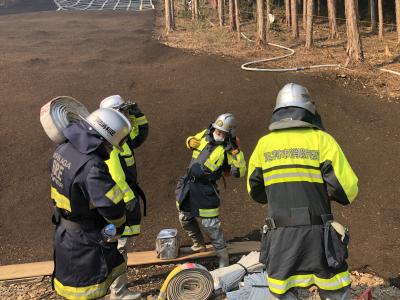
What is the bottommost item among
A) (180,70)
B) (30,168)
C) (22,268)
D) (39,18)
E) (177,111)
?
(22,268)

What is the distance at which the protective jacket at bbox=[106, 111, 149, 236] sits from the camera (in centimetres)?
388

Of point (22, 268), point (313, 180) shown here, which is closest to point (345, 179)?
point (313, 180)

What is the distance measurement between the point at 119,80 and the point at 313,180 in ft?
29.8

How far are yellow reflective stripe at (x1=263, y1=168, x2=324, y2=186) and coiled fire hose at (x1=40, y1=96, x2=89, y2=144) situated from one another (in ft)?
4.87

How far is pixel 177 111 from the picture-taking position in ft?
29.7

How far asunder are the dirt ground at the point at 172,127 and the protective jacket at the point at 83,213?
2.34 metres

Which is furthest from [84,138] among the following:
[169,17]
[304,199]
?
[169,17]

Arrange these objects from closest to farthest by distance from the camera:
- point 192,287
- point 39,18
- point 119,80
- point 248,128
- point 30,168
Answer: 1. point 192,287
2. point 30,168
3. point 248,128
4. point 119,80
5. point 39,18

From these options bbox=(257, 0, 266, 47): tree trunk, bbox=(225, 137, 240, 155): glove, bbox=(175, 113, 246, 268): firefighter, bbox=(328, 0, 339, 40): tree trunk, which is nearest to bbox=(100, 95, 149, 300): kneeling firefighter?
bbox=(175, 113, 246, 268): firefighter

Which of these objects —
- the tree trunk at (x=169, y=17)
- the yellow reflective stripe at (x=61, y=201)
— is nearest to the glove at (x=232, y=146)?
the yellow reflective stripe at (x=61, y=201)

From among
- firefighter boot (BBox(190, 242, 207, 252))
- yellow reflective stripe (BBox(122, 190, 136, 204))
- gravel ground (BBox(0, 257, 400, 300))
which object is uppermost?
yellow reflective stripe (BBox(122, 190, 136, 204))

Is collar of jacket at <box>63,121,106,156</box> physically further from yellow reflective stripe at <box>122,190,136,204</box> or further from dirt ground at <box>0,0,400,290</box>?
dirt ground at <box>0,0,400,290</box>

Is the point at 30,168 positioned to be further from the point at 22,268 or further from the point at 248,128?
the point at 248,128

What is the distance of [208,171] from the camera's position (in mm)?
4555
